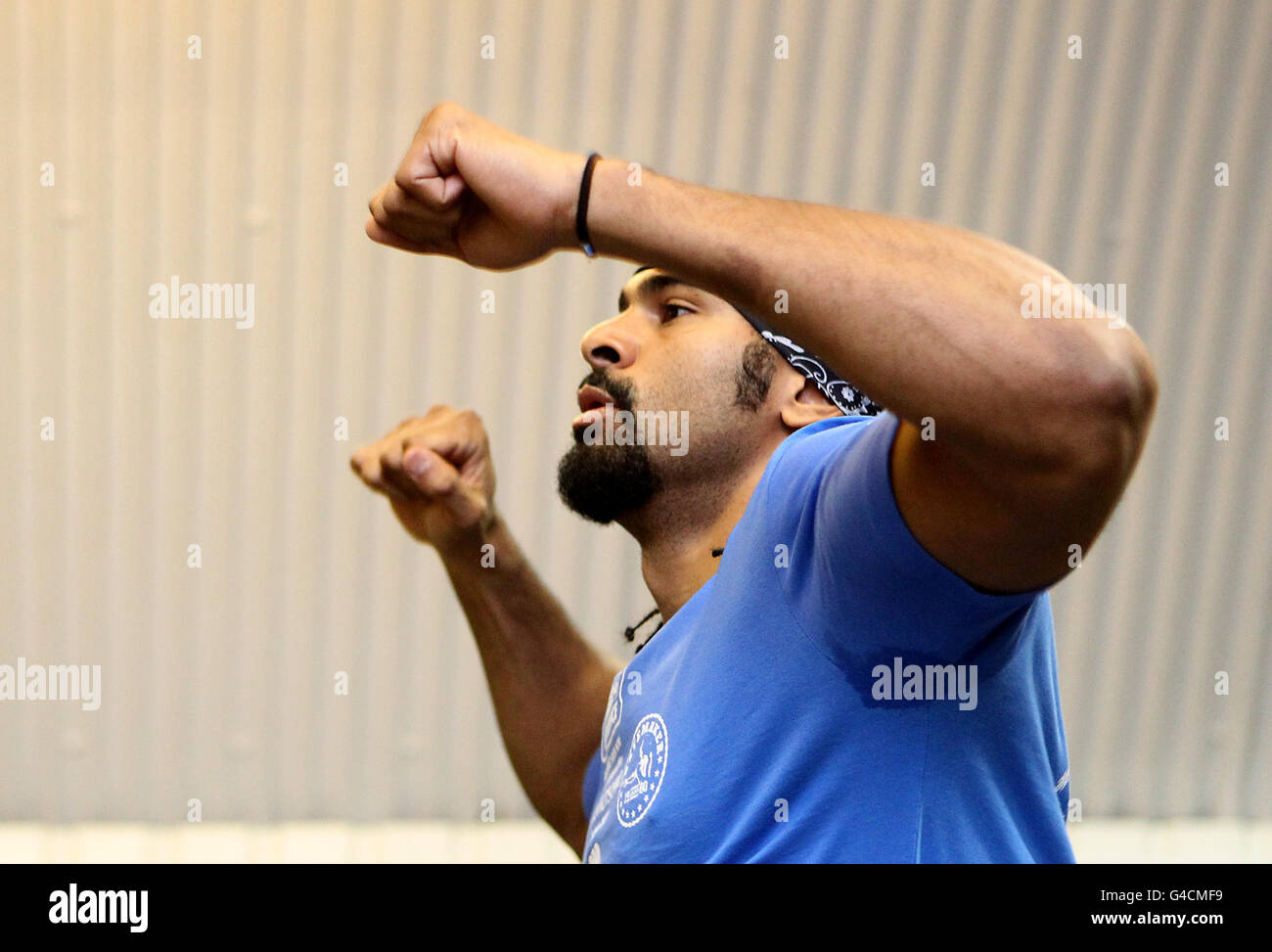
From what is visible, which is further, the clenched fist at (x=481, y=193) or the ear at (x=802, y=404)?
the ear at (x=802, y=404)

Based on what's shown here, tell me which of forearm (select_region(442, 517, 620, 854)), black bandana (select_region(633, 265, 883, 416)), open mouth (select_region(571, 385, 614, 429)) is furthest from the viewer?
forearm (select_region(442, 517, 620, 854))

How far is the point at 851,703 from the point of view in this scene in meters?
0.94

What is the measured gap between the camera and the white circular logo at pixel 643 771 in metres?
1.11

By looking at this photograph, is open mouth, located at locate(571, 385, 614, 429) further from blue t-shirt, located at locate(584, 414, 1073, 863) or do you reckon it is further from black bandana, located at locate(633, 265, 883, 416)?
blue t-shirt, located at locate(584, 414, 1073, 863)

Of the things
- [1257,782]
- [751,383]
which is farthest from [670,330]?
[1257,782]

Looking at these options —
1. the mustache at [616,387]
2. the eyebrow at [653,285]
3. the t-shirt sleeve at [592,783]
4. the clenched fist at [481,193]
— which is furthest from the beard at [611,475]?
the clenched fist at [481,193]

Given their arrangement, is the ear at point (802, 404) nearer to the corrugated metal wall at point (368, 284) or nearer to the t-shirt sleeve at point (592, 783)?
the t-shirt sleeve at point (592, 783)

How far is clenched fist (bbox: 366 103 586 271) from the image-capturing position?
2.61 feet

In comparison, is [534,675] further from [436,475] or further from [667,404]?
[667,404]

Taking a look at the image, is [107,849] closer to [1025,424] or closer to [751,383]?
[751,383]

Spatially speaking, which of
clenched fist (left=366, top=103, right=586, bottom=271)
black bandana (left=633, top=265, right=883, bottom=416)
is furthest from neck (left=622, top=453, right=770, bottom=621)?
clenched fist (left=366, top=103, right=586, bottom=271)

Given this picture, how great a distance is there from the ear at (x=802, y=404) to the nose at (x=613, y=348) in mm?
216

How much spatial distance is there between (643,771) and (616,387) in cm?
53

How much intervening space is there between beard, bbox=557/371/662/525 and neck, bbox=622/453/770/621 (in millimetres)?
25
